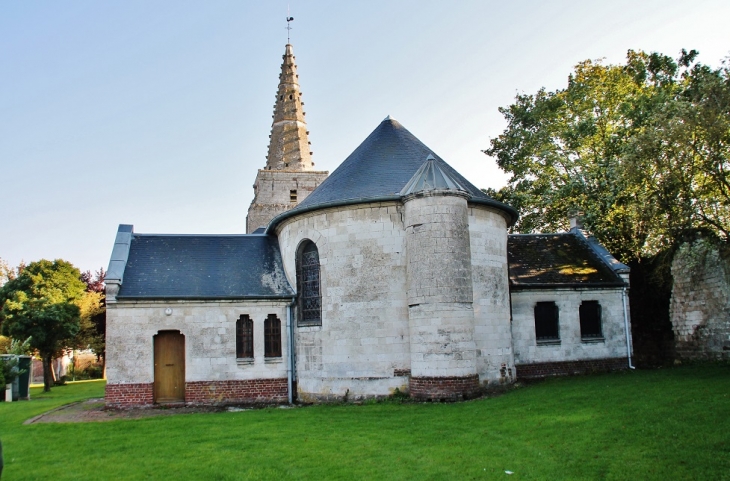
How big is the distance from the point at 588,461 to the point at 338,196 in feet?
36.0

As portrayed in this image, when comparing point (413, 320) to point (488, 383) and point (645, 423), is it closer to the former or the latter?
point (488, 383)

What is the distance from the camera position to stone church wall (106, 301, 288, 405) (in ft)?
60.2

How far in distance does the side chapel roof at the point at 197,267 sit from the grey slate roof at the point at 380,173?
51.9 inches

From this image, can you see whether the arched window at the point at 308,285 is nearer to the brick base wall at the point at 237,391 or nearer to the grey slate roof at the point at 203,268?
the grey slate roof at the point at 203,268

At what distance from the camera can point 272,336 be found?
1934 centimetres

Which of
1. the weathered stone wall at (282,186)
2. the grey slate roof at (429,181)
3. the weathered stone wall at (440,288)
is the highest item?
the weathered stone wall at (282,186)

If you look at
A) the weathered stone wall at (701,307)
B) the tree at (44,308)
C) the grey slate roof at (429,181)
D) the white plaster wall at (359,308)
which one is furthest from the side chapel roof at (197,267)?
the weathered stone wall at (701,307)

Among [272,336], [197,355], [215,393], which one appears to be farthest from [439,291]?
[197,355]

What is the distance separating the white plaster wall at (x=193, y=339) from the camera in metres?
18.4

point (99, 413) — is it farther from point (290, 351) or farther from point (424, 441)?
point (424, 441)

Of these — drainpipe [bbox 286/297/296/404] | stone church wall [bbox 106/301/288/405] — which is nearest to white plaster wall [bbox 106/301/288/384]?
stone church wall [bbox 106/301/288/405]

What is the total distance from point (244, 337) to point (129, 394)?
3607 millimetres

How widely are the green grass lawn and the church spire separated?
96.6ft

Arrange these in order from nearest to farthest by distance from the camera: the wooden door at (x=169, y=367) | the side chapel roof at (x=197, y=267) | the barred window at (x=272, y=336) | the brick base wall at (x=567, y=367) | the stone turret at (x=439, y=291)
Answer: the stone turret at (x=439, y=291) < the wooden door at (x=169, y=367) < the side chapel roof at (x=197, y=267) < the barred window at (x=272, y=336) < the brick base wall at (x=567, y=367)
